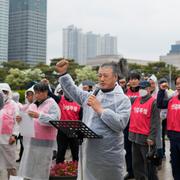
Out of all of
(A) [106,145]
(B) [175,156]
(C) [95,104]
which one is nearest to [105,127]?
(A) [106,145]

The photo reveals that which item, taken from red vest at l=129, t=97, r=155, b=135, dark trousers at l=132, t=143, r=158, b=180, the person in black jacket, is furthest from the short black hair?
the person in black jacket

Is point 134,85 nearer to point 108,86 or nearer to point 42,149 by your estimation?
point 42,149

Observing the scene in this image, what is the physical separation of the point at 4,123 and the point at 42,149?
97 cm

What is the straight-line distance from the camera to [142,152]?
6266 mm

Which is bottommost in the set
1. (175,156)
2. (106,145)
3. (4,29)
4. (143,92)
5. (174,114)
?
(175,156)

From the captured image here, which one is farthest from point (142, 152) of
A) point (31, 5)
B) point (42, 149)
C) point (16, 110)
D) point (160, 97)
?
point (31, 5)

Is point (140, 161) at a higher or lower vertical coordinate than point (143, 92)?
lower

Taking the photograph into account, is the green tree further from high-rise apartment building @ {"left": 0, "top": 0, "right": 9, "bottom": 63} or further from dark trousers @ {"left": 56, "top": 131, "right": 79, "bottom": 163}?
dark trousers @ {"left": 56, "top": 131, "right": 79, "bottom": 163}

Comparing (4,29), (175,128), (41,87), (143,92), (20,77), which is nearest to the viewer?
(175,128)

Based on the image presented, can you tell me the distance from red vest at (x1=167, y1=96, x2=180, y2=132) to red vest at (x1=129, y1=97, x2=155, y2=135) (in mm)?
401

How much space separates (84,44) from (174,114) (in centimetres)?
11655

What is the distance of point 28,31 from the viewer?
83.8m

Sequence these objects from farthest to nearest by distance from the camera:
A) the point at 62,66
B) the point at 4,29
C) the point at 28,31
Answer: the point at 28,31 → the point at 4,29 → the point at 62,66

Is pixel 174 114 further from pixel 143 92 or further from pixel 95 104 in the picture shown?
pixel 95 104
